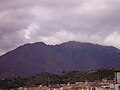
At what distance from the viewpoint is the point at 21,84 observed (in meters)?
115

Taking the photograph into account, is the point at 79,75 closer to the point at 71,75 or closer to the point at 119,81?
the point at 71,75

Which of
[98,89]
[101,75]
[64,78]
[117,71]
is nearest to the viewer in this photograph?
[117,71]

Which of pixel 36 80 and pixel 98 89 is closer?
pixel 98 89

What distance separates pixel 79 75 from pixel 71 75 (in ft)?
10.3

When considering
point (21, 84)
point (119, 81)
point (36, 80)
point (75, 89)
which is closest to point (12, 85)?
point (21, 84)

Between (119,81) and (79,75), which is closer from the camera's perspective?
(119,81)

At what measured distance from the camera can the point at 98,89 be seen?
47.2 meters

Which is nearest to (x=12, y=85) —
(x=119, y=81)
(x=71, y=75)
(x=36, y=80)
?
(x=36, y=80)

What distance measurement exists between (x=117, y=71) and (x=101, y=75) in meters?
87.7

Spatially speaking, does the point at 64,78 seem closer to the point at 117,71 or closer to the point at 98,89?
the point at 98,89

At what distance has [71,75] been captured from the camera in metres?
124

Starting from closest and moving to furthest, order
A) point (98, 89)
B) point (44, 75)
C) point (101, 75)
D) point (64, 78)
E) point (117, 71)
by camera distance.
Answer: point (117, 71)
point (98, 89)
point (101, 75)
point (64, 78)
point (44, 75)

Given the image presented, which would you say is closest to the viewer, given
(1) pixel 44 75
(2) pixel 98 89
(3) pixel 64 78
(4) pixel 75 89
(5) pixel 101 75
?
(2) pixel 98 89

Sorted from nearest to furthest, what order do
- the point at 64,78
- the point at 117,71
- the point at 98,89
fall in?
the point at 117,71 → the point at 98,89 → the point at 64,78
